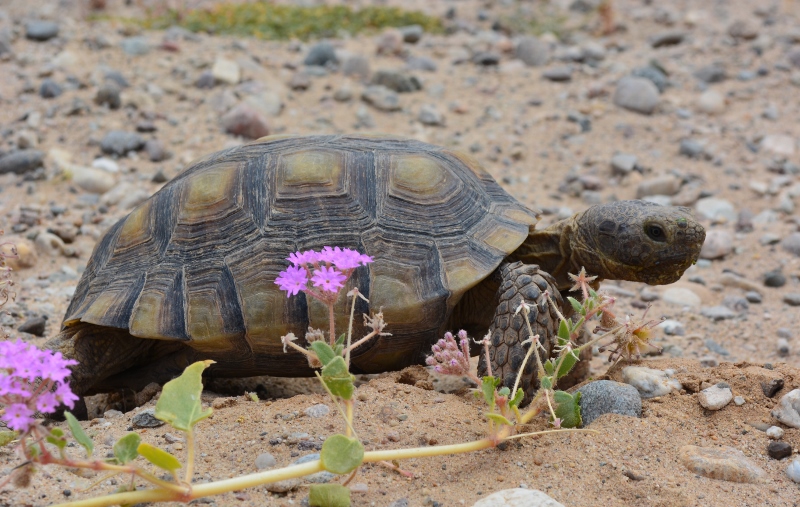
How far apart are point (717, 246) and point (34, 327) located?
4.49 m

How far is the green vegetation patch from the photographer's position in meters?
9.31

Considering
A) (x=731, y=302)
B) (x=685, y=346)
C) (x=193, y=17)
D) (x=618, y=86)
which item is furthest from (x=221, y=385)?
(x=193, y=17)

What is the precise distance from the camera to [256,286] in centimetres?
343

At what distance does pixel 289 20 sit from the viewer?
377 inches

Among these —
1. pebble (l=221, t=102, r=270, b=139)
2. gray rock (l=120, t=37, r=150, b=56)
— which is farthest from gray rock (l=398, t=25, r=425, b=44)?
pebble (l=221, t=102, r=270, b=139)

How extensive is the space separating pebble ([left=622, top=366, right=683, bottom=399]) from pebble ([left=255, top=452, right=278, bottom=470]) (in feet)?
4.90

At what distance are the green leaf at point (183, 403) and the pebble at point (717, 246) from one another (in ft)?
14.6

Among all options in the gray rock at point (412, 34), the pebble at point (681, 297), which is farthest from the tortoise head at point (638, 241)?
the gray rock at point (412, 34)

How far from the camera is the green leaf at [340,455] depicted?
2127mm

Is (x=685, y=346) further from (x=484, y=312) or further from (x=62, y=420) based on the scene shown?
(x=62, y=420)

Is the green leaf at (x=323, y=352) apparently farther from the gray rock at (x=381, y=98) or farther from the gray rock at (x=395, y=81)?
the gray rock at (x=395, y=81)

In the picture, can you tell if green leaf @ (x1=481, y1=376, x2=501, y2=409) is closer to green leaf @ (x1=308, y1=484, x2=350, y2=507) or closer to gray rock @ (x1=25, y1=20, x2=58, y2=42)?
green leaf @ (x1=308, y1=484, x2=350, y2=507)

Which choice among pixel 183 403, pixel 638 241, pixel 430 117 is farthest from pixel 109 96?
pixel 183 403

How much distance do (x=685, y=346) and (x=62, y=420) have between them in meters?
3.25
